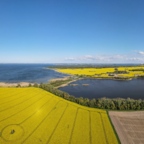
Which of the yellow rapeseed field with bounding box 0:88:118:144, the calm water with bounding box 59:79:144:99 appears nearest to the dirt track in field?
the yellow rapeseed field with bounding box 0:88:118:144

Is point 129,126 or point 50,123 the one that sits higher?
point 50,123

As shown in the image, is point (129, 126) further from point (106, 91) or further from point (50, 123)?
point (106, 91)

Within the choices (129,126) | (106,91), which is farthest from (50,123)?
(106,91)

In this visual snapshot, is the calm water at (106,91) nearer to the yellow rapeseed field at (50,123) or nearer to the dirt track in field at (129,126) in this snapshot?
the yellow rapeseed field at (50,123)

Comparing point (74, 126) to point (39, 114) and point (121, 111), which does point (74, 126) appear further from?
point (121, 111)

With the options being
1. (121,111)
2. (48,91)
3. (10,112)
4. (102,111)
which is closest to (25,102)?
(10,112)

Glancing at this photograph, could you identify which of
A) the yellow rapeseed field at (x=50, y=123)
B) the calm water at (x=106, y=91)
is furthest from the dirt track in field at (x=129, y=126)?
the calm water at (x=106, y=91)

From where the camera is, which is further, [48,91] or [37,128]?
[48,91]
